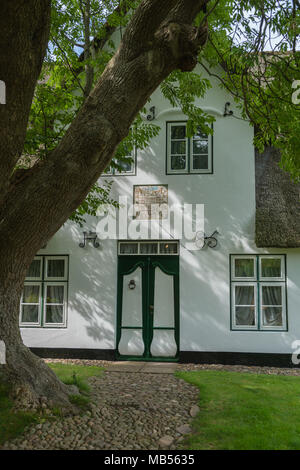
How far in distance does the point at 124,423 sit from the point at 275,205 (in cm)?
618

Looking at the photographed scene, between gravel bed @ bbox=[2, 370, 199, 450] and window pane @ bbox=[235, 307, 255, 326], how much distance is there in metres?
3.09

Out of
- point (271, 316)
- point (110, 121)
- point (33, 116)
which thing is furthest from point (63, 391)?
point (271, 316)

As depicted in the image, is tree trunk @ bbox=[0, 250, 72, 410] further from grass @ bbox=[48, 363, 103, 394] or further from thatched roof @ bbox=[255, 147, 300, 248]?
thatched roof @ bbox=[255, 147, 300, 248]

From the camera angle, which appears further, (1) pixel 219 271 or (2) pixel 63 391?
(1) pixel 219 271

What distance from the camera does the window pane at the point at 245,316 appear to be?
30.8ft

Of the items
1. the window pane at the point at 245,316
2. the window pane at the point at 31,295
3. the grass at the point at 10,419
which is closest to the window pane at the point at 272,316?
the window pane at the point at 245,316

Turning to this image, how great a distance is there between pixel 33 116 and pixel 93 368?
476 centimetres

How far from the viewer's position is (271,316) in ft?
30.6

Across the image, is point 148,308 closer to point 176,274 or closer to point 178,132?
point 176,274

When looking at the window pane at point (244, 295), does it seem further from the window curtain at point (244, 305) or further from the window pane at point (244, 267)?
the window pane at point (244, 267)

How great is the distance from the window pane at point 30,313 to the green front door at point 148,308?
1932mm

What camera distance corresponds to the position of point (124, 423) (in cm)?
477

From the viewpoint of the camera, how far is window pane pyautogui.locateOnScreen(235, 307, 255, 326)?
370 inches
